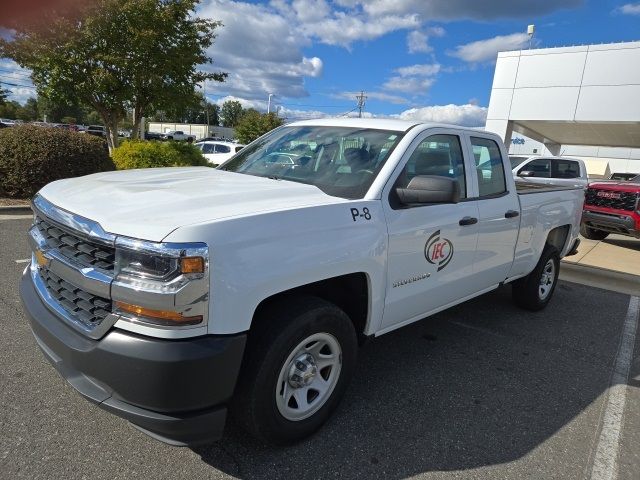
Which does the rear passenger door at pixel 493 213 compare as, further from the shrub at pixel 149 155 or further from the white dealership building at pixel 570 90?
the white dealership building at pixel 570 90

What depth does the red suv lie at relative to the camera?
9.61 m

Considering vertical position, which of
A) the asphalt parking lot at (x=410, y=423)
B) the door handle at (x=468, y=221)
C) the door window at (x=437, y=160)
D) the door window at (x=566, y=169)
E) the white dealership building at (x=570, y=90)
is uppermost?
the white dealership building at (x=570, y=90)

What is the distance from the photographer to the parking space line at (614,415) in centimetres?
275

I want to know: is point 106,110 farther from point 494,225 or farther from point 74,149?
point 494,225

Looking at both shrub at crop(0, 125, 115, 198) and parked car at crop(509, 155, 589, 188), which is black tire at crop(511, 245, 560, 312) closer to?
parked car at crop(509, 155, 589, 188)

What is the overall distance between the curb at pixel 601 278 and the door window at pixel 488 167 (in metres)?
3.72

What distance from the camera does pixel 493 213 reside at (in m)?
3.97

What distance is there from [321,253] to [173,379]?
0.95m

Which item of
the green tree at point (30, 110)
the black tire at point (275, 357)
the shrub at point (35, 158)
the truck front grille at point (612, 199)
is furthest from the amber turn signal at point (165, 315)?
the green tree at point (30, 110)

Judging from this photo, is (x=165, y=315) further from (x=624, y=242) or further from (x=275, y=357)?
(x=624, y=242)

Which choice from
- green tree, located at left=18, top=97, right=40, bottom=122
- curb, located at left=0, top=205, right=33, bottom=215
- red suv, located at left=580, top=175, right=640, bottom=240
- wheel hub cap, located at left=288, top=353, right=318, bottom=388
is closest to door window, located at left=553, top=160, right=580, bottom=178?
red suv, located at left=580, top=175, right=640, bottom=240

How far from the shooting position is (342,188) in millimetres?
2988

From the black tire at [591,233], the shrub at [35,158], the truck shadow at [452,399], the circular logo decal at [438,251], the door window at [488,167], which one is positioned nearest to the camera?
the truck shadow at [452,399]

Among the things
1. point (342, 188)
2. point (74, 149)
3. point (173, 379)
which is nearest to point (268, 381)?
point (173, 379)
